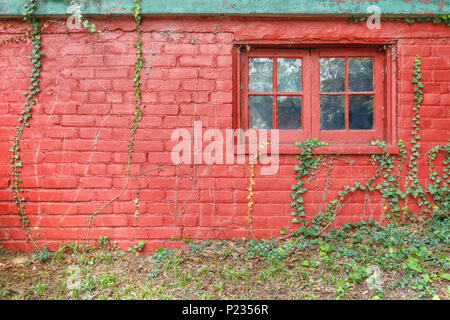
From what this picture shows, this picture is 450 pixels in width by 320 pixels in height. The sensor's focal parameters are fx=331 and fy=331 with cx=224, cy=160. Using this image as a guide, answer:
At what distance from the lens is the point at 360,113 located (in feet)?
11.7

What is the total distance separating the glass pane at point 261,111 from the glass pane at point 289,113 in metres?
0.10

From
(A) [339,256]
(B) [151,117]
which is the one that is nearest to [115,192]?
(B) [151,117]

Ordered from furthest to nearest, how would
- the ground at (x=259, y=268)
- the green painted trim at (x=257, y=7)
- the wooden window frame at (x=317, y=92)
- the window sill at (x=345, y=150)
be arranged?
1. the wooden window frame at (x=317, y=92)
2. the window sill at (x=345, y=150)
3. the green painted trim at (x=257, y=7)
4. the ground at (x=259, y=268)

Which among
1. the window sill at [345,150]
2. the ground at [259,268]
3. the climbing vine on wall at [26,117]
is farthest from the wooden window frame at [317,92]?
the climbing vine on wall at [26,117]

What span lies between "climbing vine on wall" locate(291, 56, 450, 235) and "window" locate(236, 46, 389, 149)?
252 mm

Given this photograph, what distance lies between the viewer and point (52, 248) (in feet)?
11.0

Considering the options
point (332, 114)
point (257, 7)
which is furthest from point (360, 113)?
point (257, 7)

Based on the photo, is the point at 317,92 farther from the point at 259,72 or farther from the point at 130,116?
the point at 130,116

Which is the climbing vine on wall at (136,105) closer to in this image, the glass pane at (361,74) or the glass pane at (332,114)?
the glass pane at (332,114)

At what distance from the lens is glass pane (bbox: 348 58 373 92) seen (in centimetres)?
357

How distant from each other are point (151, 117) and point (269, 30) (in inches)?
59.0

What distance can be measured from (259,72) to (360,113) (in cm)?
118

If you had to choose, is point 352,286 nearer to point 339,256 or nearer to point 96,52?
point 339,256

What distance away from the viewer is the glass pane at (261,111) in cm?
356
